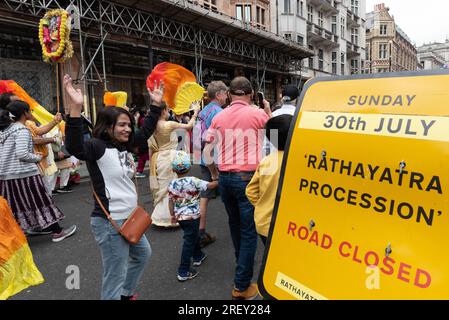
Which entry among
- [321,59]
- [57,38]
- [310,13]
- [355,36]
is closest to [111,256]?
[57,38]

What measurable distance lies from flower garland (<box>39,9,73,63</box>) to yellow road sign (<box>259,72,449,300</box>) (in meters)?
2.46

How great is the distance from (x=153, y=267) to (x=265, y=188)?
66.9 inches

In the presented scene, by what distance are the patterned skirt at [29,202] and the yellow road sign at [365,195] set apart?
128 inches

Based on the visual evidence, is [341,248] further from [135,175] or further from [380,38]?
[380,38]

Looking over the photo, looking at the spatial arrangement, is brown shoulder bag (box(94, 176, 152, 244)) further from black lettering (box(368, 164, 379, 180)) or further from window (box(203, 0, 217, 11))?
window (box(203, 0, 217, 11))

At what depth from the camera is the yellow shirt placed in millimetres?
2098

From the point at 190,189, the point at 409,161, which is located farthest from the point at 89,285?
the point at 409,161

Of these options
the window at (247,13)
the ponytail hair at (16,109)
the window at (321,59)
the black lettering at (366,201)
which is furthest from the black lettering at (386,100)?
the window at (321,59)

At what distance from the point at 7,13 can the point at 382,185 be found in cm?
Answer: 1149

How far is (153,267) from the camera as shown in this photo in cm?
325

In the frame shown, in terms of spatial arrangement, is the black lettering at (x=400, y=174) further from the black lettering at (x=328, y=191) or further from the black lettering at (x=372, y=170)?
the black lettering at (x=328, y=191)

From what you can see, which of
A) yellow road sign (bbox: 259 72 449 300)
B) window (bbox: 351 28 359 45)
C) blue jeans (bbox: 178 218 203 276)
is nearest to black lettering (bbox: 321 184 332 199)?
yellow road sign (bbox: 259 72 449 300)

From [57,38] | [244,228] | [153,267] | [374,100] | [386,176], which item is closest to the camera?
[386,176]

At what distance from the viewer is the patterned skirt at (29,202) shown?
3748 millimetres
